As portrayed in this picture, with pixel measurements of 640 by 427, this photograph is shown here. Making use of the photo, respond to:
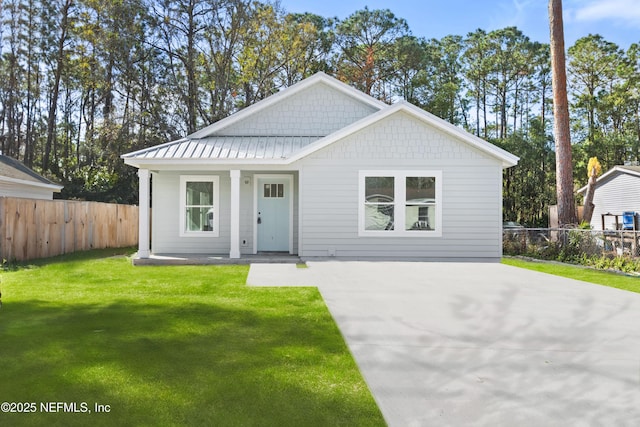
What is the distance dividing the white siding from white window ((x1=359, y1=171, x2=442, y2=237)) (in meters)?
14.2

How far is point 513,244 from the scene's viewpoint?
1595 centimetres

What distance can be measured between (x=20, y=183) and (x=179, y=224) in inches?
392

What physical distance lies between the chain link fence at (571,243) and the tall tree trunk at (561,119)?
1.47 m

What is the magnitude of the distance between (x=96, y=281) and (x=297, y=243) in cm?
557

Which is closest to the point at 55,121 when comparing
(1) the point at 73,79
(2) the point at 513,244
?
(1) the point at 73,79

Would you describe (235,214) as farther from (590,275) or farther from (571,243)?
(571,243)

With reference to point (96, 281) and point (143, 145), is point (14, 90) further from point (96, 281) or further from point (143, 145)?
point (96, 281)

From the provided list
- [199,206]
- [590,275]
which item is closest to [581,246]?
[590,275]

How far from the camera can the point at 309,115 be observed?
1443 centimetres

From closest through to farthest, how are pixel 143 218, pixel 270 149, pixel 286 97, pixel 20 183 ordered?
pixel 143 218 < pixel 270 149 < pixel 286 97 < pixel 20 183

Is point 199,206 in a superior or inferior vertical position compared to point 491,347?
superior

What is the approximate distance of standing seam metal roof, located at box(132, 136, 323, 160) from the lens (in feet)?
39.2

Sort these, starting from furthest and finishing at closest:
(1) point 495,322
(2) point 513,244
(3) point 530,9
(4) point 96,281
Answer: (3) point 530,9, (2) point 513,244, (4) point 96,281, (1) point 495,322

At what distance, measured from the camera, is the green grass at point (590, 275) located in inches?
355
